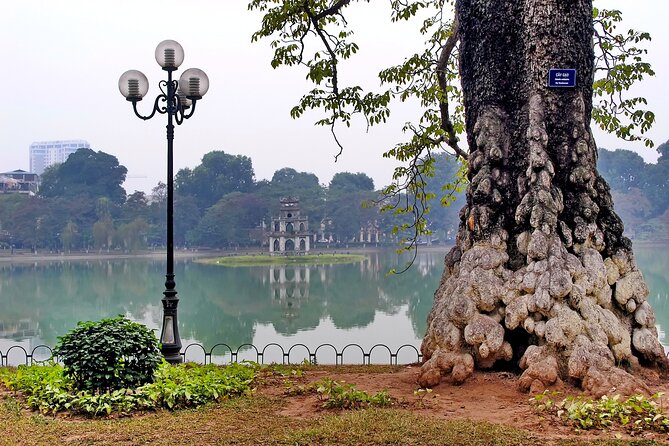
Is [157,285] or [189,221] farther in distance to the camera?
[189,221]

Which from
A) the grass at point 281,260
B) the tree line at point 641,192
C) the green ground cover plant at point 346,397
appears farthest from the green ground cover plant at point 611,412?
the tree line at point 641,192

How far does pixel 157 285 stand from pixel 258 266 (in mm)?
11606

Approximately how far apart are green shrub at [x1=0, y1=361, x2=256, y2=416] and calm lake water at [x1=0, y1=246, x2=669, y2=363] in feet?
21.4

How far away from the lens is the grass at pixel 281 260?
158 ft

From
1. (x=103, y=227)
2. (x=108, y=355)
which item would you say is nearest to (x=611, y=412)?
(x=108, y=355)

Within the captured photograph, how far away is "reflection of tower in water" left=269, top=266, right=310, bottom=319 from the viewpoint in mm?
25528

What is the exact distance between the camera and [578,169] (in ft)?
20.0

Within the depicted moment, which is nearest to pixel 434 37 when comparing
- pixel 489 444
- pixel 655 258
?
pixel 489 444

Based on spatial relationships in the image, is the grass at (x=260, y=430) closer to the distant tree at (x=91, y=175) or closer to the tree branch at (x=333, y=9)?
the tree branch at (x=333, y=9)

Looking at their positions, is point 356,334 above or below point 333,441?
below

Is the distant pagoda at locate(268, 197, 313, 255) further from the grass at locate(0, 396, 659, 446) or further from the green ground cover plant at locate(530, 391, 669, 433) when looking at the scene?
the green ground cover plant at locate(530, 391, 669, 433)

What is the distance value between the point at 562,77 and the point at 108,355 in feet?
13.8

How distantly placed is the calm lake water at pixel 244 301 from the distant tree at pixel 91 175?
34.1 ft

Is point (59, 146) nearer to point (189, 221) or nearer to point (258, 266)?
point (189, 221)
